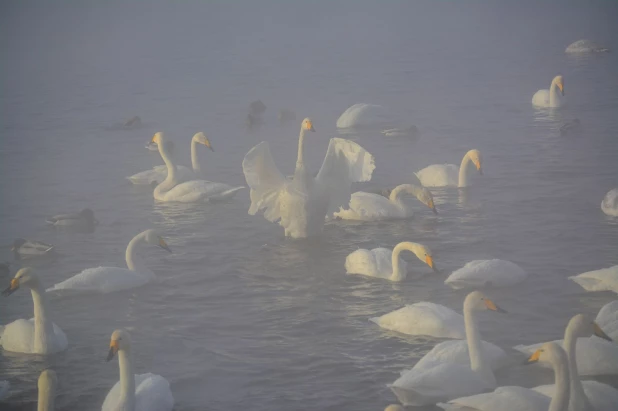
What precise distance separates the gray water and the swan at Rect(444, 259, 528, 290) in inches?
5.4

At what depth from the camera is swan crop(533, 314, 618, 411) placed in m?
8.54

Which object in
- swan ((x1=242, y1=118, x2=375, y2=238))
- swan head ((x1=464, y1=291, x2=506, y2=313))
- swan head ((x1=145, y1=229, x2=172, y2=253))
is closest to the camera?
swan head ((x1=464, y1=291, x2=506, y2=313))

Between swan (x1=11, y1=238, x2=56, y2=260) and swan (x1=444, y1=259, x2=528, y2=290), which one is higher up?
swan (x1=11, y1=238, x2=56, y2=260)

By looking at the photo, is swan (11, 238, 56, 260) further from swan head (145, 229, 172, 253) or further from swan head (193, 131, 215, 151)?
swan head (193, 131, 215, 151)

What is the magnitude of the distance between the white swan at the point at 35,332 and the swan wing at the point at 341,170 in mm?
4858

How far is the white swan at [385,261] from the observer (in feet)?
41.3

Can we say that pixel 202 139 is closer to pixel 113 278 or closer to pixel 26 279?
pixel 113 278

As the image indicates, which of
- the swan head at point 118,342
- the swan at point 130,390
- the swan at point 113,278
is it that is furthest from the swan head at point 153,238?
the swan head at point 118,342

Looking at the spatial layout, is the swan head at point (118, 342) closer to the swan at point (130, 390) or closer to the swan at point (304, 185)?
the swan at point (130, 390)

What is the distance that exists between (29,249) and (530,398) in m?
7.67

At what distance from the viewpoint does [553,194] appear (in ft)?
54.2

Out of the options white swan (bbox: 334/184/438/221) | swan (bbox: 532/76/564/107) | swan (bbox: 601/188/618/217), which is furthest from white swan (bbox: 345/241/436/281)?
swan (bbox: 532/76/564/107)

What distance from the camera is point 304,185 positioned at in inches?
588

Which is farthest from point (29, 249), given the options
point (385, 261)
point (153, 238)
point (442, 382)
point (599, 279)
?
point (599, 279)
